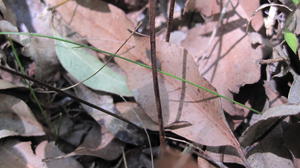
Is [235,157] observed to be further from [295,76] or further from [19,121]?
[19,121]

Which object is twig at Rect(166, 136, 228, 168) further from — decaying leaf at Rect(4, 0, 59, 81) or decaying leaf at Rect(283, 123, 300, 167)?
decaying leaf at Rect(4, 0, 59, 81)

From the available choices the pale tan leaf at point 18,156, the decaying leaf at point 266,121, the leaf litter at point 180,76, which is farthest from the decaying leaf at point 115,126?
the decaying leaf at point 266,121

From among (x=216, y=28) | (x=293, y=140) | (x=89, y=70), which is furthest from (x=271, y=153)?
(x=89, y=70)

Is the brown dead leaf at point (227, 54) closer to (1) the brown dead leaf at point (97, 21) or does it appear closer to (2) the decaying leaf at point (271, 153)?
(2) the decaying leaf at point (271, 153)

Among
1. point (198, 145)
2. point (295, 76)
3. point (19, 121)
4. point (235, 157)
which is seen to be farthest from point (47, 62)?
point (295, 76)

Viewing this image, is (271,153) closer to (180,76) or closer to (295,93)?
(295,93)

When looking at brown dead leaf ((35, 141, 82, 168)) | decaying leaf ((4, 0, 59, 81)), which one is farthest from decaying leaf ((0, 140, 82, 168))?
decaying leaf ((4, 0, 59, 81))
